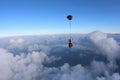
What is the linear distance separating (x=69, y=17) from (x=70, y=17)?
0.93 feet

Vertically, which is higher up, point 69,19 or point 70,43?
point 69,19

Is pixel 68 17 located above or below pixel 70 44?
above

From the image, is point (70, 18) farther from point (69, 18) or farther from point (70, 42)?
point (70, 42)

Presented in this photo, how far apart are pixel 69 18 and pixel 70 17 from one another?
0.54m

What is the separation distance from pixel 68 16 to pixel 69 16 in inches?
12.0

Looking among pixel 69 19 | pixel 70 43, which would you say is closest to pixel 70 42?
pixel 70 43

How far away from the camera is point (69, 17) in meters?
44.6

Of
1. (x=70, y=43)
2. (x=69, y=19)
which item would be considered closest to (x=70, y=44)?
(x=70, y=43)

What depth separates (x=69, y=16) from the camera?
4478 centimetres

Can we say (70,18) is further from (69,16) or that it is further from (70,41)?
(70,41)

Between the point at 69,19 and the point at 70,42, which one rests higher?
the point at 69,19

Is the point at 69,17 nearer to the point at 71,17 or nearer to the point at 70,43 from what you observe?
the point at 71,17

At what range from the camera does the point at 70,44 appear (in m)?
45.5

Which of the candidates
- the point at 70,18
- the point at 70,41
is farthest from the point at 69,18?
the point at 70,41
